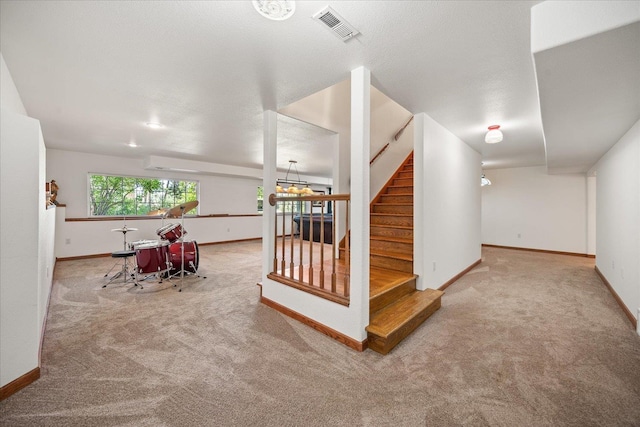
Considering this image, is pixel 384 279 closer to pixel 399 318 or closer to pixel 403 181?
pixel 399 318

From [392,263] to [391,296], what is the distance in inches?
30.3

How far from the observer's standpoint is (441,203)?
3393 mm

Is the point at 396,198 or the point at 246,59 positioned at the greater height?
the point at 246,59

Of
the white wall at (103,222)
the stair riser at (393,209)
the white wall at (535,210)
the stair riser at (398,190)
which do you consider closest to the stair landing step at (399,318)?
the stair riser at (393,209)

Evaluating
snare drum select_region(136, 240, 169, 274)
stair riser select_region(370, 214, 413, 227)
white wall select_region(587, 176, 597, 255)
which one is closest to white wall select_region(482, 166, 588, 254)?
white wall select_region(587, 176, 597, 255)

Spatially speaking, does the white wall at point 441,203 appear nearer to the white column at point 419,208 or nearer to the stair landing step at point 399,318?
the white column at point 419,208

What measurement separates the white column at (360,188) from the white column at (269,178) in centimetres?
116

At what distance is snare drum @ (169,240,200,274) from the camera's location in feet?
13.1

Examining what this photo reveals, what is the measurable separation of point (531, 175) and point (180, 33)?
792cm

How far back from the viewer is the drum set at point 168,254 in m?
3.48

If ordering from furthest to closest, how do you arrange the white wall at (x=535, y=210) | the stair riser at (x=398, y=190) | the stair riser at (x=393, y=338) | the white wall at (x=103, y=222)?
the white wall at (x=535, y=210) → the white wall at (x=103, y=222) → the stair riser at (x=398, y=190) → the stair riser at (x=393, y=338)

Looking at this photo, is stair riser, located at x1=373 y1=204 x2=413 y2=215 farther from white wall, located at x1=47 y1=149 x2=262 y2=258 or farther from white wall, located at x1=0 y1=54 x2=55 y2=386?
white wall, located at x1=47 y1=149 x2=262 y2=258

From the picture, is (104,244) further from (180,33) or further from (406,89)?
(406,89)

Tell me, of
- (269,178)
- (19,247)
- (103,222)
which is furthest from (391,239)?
(103,222)
